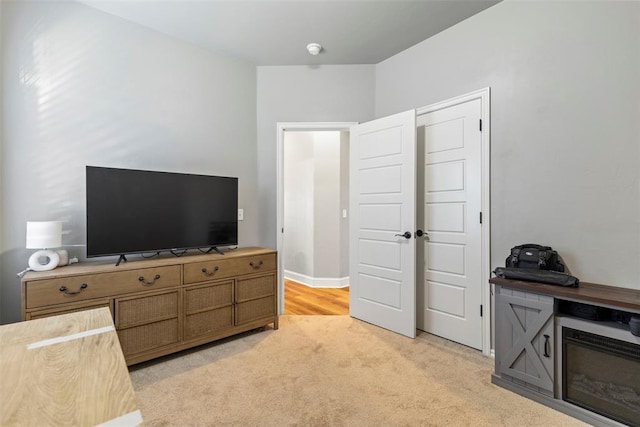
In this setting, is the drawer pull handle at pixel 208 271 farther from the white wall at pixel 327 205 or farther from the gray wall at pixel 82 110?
the white wall at pixel 327 205

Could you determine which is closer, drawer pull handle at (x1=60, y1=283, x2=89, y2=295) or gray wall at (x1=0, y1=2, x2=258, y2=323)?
drawer pull handle at (x1=60, y1=283, x2=89, y2=295)

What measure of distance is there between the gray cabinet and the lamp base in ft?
9.77

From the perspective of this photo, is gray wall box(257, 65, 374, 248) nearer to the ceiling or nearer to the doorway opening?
the ceiling

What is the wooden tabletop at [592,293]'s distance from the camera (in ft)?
5.29

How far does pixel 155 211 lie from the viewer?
250cm

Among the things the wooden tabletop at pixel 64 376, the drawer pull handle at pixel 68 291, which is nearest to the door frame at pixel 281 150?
the drawer pull handle at pixel 68 291

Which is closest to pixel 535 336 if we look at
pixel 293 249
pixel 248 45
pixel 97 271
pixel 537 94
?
pixel 537 94

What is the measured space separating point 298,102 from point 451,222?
2039mm

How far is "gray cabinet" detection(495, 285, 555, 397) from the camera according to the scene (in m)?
1.88

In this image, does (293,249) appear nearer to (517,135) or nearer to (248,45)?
(248,45)

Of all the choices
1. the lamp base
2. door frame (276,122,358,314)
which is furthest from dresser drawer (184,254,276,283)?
the lamp base

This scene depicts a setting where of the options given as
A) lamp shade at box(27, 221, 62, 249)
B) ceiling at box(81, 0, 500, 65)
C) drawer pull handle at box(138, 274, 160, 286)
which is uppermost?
ceiling at box(81, 0, 500, 65)

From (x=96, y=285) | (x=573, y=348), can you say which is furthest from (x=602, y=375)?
(x=96, y=285)

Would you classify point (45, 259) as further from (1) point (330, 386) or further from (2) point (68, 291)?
(1) point (330, 386)
